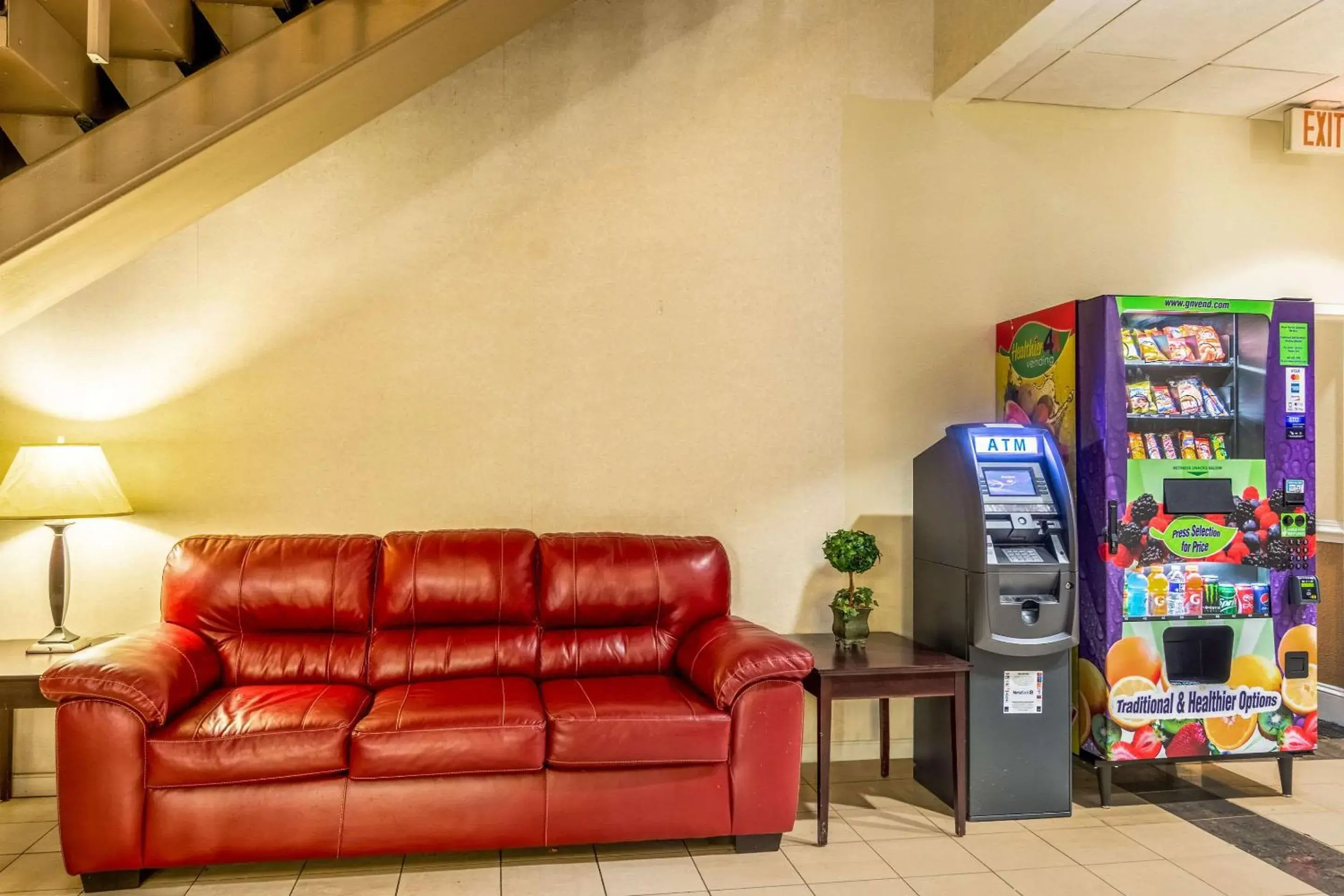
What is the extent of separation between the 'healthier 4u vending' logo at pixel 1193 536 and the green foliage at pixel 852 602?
1101 mm

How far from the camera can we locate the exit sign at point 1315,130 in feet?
14.7

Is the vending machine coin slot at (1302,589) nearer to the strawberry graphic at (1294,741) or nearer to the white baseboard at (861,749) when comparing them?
the strawberry graphic at (1294,741)

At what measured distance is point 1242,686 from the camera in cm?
373

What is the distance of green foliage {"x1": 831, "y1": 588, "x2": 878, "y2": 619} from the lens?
12.5 ft

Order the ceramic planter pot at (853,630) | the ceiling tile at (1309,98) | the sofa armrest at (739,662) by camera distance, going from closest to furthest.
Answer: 1. the sofa armrest at (739,662)
2. the ceramic planter pot at (853,630)
3. the ceiling tile at (1309,98)

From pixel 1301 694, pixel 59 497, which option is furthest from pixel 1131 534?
pixel 59 497

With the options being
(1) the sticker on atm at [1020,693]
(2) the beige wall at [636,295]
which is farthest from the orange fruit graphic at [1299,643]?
(2) the beige wall at [636,295]

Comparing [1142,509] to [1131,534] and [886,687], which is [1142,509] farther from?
[886,687]

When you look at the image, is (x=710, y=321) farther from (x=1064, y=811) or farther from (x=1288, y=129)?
(x=1288, y=129)

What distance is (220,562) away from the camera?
11.5 feet

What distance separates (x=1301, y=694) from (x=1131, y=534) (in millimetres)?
968

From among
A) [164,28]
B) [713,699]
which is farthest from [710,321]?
[164,28]

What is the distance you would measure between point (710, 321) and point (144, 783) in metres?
2.71

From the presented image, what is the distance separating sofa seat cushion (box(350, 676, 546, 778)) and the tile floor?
1.18ft
